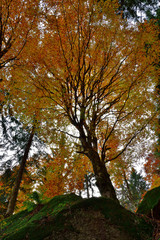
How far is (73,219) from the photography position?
2.58m

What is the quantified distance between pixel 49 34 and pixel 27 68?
5.59 ft

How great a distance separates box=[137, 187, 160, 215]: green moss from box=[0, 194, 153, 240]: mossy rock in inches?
28.4

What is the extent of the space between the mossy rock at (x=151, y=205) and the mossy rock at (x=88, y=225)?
66 centimetres

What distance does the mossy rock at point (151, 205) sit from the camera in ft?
10.6

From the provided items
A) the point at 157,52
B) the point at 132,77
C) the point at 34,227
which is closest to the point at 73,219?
the point at 34,227

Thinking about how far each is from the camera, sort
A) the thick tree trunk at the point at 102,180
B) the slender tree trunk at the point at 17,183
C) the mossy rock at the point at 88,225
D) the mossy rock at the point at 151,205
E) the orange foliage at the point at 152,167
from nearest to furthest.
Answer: the mossy rock at the point at 88,225 → the mossy rock at the point at 151,205 → the thick tree trunk at the point at 102,180 → the slender tree trunk at the point at 17,183 → the orange foliage at the point at 152,167

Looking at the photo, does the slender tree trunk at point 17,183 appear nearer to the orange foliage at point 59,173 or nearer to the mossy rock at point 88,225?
the orange foliage at point 59,173

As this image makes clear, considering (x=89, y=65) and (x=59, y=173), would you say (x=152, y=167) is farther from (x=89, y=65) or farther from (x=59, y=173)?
(x=89, y=65)

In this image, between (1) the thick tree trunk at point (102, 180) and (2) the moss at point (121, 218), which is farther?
(1) the thick tree trunk at point (102, 180)

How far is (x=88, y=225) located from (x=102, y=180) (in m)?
1.78

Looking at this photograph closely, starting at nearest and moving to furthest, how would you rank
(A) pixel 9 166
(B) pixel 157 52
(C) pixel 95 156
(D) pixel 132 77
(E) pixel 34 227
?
(E) pixel 34 227
(C) pixel 95 156
(D) pixel 132 77
(B) pixel 157 52
(A) pixel 9 166

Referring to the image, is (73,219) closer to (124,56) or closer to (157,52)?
(124,56)

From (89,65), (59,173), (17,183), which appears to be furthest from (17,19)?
(59,173)

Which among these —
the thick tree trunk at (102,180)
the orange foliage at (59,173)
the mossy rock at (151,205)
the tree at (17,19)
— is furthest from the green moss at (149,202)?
the orange foliage at (59,173)
